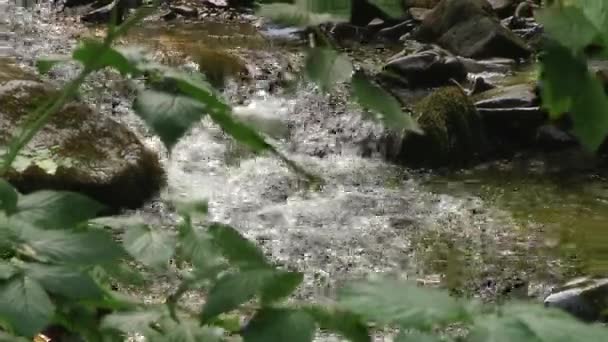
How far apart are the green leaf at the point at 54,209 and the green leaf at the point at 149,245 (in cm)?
5

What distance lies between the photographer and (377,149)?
7090mm

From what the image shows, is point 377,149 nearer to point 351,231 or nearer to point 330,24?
point 351,231

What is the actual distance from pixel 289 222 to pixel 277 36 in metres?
4.69

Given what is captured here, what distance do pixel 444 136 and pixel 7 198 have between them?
6166 millimetres

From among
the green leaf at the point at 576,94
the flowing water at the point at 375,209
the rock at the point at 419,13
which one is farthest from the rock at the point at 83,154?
the rock at the point at 419,13

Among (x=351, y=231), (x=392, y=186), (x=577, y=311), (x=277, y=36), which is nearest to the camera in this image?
(x=577, y=311)

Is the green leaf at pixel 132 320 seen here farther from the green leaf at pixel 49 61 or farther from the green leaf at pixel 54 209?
the green leaf at pixel 49 61

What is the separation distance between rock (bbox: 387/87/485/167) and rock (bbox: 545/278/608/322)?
2478mm

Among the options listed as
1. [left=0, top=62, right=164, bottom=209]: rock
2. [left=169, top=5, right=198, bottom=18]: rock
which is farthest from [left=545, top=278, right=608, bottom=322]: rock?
[left=169, top=5, right=198, bottom=18]: rock

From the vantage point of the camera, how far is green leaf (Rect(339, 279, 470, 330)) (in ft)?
2.25

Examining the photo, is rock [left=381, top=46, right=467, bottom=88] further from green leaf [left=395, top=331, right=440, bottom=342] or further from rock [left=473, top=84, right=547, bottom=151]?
green leaf [left=395, top=331, right=440, bottom=342]

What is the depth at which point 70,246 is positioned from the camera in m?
0.88

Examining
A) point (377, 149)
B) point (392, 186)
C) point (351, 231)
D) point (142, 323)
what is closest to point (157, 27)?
point (377, 149)

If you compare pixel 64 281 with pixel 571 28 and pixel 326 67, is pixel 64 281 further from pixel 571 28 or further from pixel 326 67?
pixel 571 28
